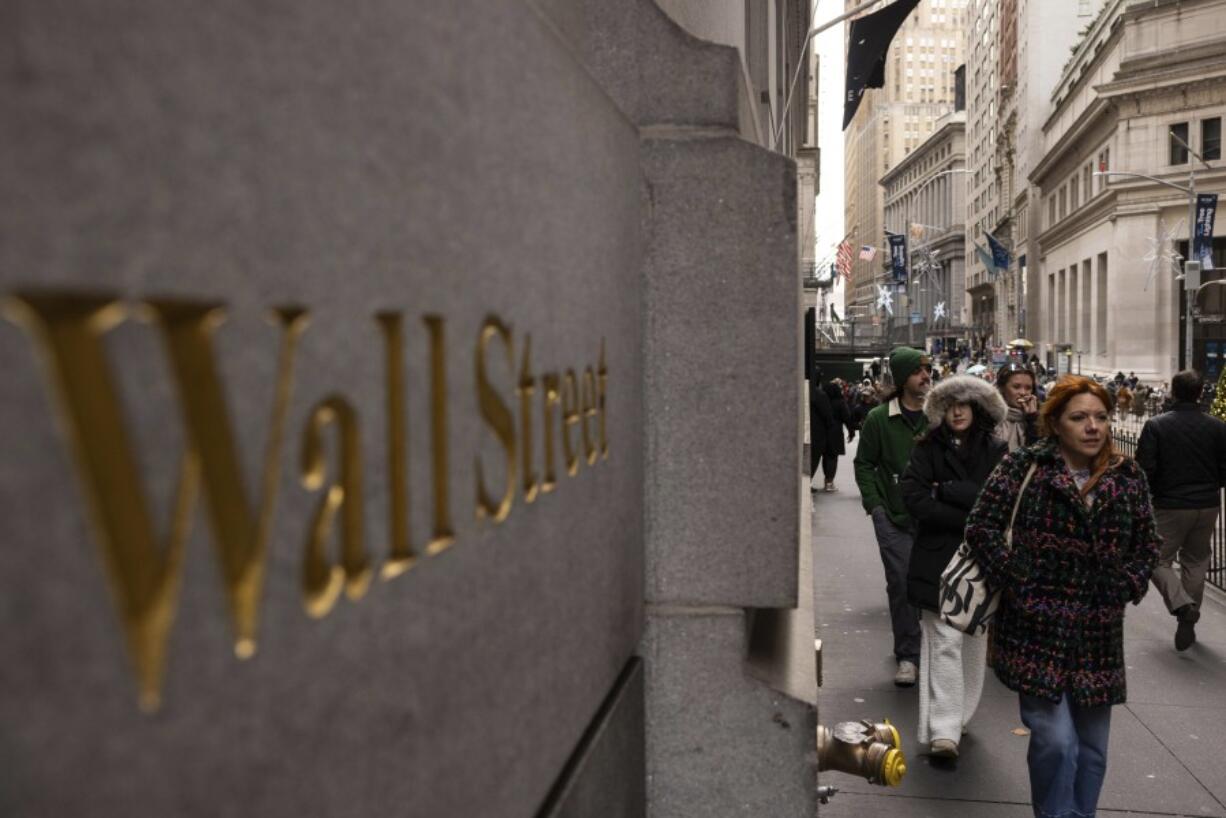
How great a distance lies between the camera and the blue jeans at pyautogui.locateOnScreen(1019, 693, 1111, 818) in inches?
197

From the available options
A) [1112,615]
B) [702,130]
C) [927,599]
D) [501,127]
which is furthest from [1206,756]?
[501,127]

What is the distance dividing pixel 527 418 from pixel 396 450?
636mm

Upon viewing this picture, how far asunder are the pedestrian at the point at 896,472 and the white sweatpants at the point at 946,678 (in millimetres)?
1308

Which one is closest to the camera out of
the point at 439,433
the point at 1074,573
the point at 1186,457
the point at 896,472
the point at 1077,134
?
the point at 439,433

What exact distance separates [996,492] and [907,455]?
3071 mm

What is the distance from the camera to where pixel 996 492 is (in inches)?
204

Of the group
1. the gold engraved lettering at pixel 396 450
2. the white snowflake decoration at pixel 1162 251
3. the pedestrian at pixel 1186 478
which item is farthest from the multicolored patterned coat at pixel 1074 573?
the white snowflake decoration at pixel 1162 251

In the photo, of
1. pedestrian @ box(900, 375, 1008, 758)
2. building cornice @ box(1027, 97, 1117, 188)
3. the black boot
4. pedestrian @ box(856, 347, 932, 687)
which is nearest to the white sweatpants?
pedestrian @ box(900, 375, 1008, 758)

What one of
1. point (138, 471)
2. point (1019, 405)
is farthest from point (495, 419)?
point (1019, 405)

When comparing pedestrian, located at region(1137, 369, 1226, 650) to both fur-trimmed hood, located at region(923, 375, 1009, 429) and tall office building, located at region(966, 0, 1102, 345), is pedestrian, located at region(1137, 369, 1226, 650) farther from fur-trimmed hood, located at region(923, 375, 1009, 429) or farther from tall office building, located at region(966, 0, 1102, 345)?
tall office building, located at region(966, 0, 1102, 345)

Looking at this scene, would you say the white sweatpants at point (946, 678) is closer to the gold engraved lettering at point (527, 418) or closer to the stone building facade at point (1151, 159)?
the gold engraved lettering at point (527, 418)

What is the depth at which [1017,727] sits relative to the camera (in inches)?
283

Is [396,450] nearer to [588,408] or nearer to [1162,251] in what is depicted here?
[588,408]

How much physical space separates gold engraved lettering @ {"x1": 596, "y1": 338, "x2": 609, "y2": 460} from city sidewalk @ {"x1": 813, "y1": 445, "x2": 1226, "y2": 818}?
3.68 meters
